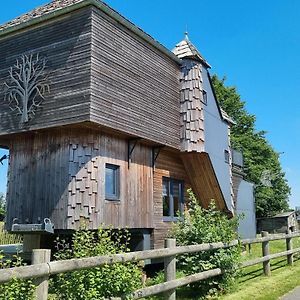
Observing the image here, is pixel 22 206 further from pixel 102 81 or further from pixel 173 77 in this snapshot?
pixel 173 77

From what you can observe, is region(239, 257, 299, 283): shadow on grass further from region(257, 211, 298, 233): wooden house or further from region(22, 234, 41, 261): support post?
region(257, 211, 298, 233): wooden house

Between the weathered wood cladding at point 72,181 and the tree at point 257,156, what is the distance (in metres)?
29.3

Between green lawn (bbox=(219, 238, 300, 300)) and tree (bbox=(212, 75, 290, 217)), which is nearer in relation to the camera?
green lawn (bbox=(219, 238, 300, 300))

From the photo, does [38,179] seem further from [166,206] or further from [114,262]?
[114,262]

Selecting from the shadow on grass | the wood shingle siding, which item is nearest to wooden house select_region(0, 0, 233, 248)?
the wood shingle siding

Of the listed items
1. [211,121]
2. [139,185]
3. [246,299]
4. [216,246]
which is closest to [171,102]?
[211,121]

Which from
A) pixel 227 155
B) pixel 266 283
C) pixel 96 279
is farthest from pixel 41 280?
pixel 227 155

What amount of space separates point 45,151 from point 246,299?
8.24 meters

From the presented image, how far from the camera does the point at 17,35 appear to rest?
47.0 ft

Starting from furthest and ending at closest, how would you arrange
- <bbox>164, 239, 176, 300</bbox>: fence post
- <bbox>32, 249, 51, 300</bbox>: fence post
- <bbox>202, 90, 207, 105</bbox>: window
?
<bbox>202, 90, 207, 105</bbox>: window
<bbox>164, 239, 176, 300</bbox>: fence post
<bbox>32, 249, 51, 300</bbox>: fence post

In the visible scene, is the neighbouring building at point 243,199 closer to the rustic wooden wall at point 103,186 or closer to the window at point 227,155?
the window at point 227,155

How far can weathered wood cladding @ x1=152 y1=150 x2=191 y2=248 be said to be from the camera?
15.4m

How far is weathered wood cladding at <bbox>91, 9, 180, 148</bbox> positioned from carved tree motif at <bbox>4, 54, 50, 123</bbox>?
2.07m

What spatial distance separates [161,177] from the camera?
16.2 meters
